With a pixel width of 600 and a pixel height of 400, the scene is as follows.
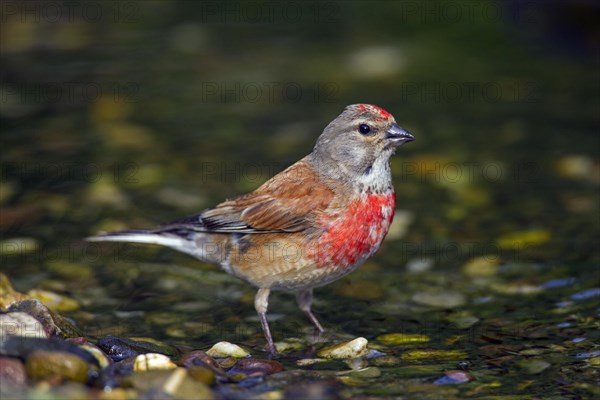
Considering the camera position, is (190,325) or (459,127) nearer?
(190,325)

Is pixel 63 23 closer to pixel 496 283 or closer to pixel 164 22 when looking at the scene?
pixel 164 22

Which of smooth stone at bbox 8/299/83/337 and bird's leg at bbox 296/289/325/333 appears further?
bird's leg at bbox 296/289/325/333

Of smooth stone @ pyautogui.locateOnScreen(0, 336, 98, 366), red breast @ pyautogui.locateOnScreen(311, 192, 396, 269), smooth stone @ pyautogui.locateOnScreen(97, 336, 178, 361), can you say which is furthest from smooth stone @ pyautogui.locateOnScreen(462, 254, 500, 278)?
smooth stone @ pyautogui.locateOnScreen(0, 336, 98, 366)

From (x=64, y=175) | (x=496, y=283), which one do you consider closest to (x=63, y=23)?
(x=64, y=175)

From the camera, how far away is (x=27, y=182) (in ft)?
26.7

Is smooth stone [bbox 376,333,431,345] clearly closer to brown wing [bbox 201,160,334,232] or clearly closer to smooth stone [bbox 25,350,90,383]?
brown wing [bbox 201,160,334,232]

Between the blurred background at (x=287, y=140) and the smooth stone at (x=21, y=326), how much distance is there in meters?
0.98

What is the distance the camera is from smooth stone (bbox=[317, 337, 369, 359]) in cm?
548

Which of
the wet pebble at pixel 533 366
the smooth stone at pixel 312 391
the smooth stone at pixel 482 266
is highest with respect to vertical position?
the smooth stone at pixel 482 266

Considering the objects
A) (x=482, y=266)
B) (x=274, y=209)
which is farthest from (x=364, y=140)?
(x=482, y=266)

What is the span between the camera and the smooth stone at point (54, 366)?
442 centimetres

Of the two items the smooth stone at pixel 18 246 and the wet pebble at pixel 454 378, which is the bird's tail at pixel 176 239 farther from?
the wet pebble at pixel 454 378

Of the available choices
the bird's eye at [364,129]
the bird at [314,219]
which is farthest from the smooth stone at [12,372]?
the bird's eye at [364,129]

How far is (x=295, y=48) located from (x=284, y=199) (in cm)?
567
